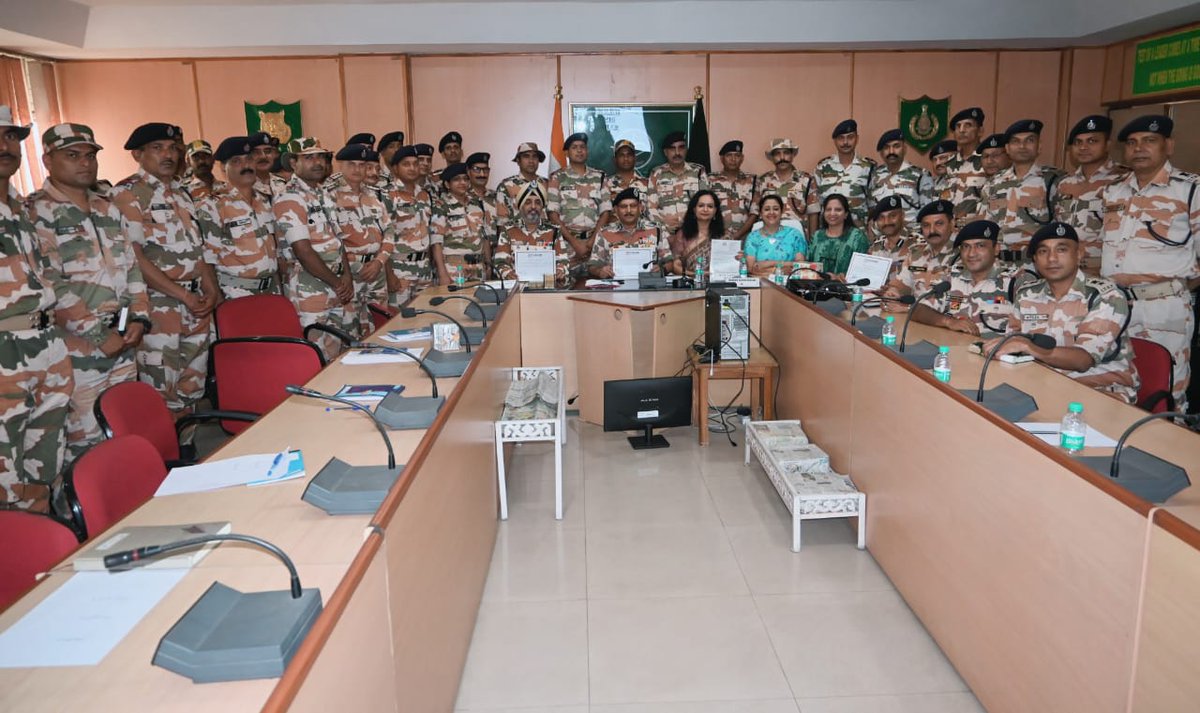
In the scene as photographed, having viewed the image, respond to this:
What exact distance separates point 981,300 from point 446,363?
2550mm

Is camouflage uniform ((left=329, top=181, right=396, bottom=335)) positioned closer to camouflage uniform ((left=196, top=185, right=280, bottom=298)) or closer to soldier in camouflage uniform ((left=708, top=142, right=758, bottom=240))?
camouflage uniform ((left=196, top=185, right=280, bottom=298))

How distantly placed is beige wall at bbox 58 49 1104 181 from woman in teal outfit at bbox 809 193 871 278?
273 cm

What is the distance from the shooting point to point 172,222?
4395 mm

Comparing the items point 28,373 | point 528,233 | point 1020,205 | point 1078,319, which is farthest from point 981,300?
point 28,373

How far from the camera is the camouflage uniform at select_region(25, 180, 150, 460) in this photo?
3398 millimetres

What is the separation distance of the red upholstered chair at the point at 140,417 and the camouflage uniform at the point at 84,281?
0.93 m

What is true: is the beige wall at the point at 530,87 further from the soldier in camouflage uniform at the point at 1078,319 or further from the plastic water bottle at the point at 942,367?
the plastic water bottle at the point at 942,367

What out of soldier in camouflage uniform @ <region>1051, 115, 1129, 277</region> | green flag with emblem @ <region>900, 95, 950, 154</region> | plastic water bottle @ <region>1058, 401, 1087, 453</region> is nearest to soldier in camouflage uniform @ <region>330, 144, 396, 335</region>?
plastic water bottle @ <region>1058, 401, 1087, 453</region>

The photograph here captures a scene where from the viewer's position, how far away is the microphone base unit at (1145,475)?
1.65 m

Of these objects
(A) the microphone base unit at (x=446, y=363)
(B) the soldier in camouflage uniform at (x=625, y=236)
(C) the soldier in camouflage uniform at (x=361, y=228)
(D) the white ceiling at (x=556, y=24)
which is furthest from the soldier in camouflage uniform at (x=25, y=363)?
(D) the white ceiling at (x=556, y=24)

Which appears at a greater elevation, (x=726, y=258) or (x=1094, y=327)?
(x=726, y=258)

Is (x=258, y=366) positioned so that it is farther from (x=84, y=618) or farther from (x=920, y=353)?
(x=920, y=353)

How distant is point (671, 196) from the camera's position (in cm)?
655

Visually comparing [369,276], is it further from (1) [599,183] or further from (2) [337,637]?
(2) [337,637]
